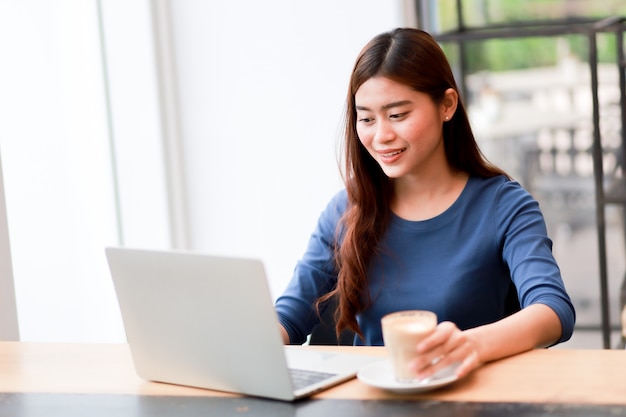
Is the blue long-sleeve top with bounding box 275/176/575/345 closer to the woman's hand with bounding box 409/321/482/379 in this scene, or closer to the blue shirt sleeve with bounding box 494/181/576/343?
the blue shirt sleeve with bounding box 494/181/576/343

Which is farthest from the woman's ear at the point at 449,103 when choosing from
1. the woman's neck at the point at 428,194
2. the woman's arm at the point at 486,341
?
the woman's arm at the point at 486,341

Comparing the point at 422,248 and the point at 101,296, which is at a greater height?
the point at 422,248

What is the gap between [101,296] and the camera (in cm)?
351

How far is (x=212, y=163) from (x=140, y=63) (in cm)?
45

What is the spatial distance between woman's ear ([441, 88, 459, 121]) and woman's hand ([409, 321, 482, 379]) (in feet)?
2.15

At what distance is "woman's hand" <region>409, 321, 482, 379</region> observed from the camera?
1.51 metres

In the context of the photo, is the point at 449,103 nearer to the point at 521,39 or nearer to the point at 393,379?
the point at 393,379

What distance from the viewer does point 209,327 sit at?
1589mm

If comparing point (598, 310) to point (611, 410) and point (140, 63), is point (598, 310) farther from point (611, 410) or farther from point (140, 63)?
point (611, 410)

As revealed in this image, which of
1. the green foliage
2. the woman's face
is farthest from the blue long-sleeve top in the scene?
the green foliage

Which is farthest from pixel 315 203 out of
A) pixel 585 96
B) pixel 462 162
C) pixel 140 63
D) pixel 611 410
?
pixel 611 410

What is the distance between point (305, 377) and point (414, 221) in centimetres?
58

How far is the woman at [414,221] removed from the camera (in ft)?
6.63

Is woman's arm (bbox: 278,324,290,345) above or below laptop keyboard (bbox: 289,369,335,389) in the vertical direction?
below
